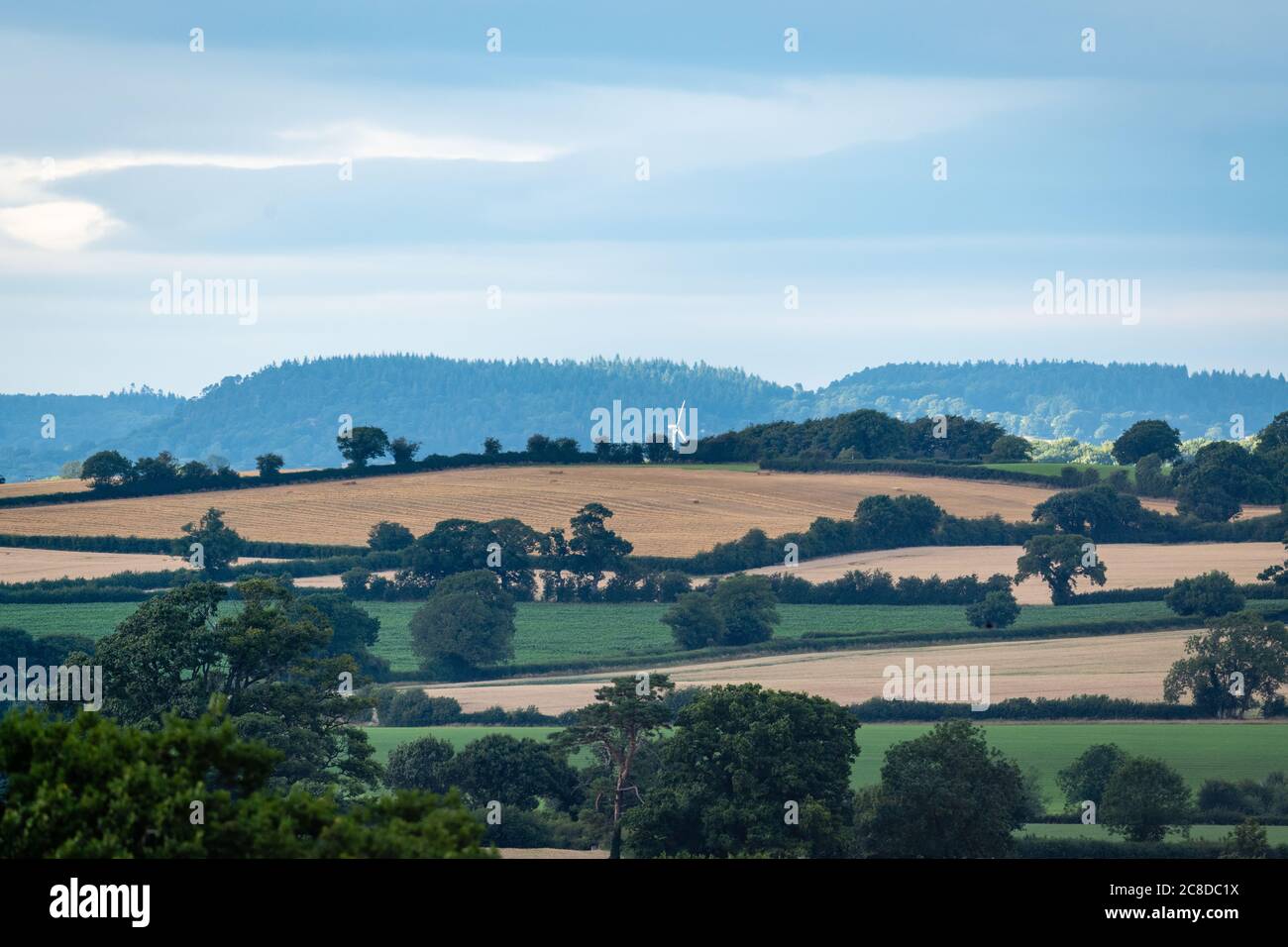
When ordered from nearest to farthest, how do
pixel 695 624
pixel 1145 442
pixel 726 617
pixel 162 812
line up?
1. pixel 162 812
2. pixel 695 624
3. pixel 726 617
4. pixel 1145 442

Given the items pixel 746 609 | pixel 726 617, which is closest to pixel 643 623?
pixel 726 617

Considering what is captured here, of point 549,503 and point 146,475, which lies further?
point 146,475

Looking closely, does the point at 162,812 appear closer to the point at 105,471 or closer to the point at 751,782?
the point at 751,782

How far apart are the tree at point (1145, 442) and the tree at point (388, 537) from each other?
77401 millimetres

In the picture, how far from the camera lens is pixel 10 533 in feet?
420

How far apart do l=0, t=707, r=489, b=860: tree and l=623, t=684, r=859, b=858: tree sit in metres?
28.5

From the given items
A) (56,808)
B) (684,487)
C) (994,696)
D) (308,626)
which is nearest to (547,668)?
(994,696)

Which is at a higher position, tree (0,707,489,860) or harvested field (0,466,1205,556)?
harvested field (0,466,1205,556)

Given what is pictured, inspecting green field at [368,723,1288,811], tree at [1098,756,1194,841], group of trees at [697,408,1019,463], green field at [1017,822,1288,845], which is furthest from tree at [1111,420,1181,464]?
tree at [1098,756,1194,841]

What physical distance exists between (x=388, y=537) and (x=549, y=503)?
16995mm

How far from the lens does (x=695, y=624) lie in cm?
10306

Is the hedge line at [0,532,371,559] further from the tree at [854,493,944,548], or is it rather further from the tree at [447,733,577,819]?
the tree at [447,733,577,819]

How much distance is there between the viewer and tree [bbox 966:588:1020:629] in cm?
10450
